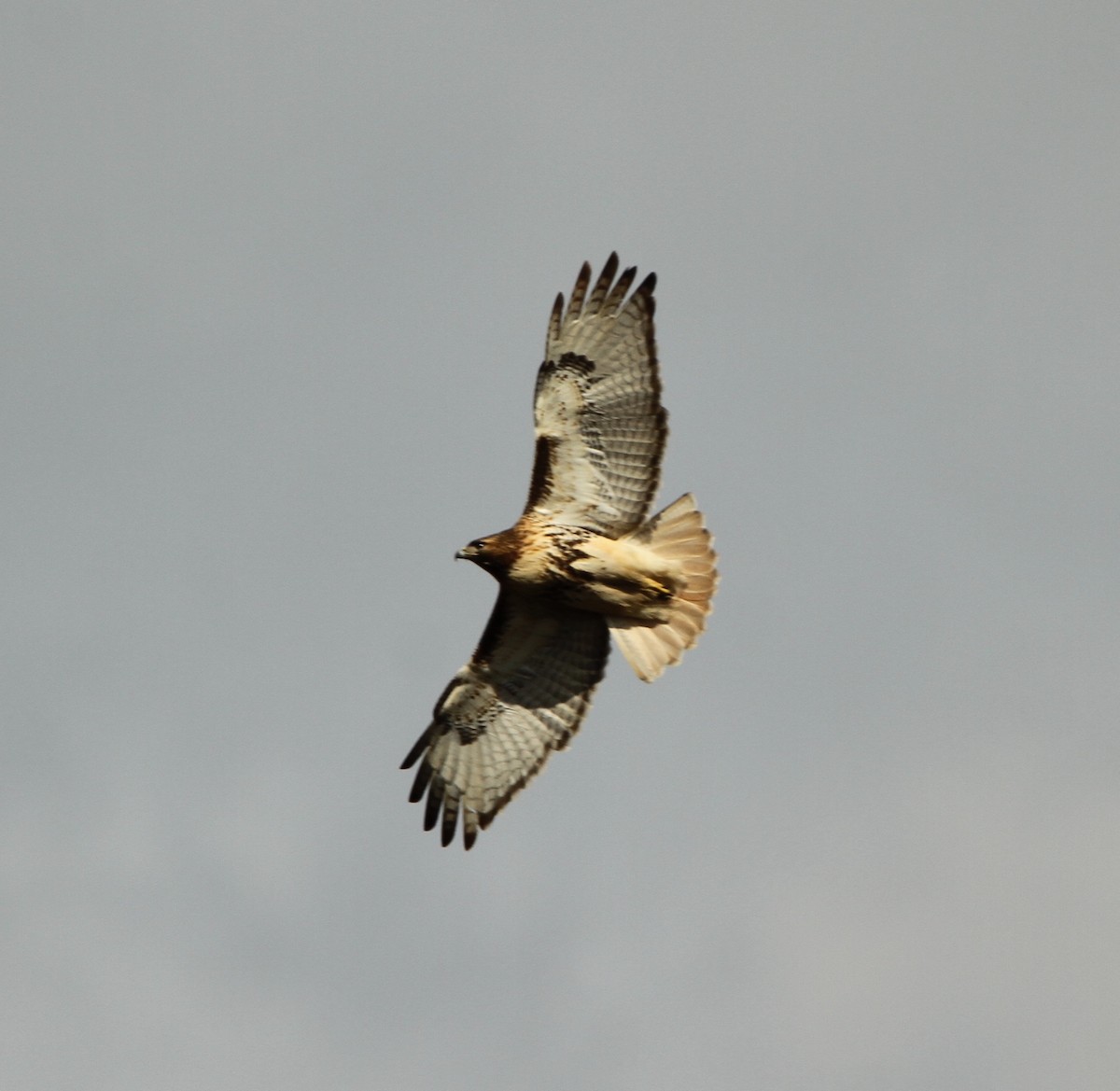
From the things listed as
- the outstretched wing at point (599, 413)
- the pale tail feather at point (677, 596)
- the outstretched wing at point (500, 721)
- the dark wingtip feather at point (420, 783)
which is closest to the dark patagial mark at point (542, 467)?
the outstretched wing at point (599, 413)

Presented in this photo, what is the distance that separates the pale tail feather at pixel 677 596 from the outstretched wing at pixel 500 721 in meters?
0.32

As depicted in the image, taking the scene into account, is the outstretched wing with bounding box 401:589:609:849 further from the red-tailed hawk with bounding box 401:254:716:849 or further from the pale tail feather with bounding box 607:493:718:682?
the pale tail feather with bounding box 607:493:718:682

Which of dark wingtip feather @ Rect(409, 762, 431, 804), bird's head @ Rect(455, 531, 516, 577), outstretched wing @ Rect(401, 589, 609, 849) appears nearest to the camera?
bird's head @ Rect(455, 531, 516, 577)

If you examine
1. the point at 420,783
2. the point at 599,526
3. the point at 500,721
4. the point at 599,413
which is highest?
the point at 599,413

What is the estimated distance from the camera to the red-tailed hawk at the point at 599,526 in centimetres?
1675

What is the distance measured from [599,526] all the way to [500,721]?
2.03 m

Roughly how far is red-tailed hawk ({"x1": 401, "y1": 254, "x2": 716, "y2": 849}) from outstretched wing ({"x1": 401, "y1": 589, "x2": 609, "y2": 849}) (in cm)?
3

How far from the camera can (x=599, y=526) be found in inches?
667

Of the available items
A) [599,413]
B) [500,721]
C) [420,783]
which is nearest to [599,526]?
[599,413]

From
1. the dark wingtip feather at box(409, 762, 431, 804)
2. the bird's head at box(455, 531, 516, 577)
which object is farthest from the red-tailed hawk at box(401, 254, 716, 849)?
the dark wingtip feather at box(409, 762, 431, 804)

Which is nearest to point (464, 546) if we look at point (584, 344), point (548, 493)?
point (548, 493)

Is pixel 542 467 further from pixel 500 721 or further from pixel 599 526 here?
pixel 500 721

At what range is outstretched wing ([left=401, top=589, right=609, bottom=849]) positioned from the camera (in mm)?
17594

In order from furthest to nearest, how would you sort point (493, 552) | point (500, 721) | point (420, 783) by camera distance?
point (420, 783)
point (500, 721)
point (493, 552)
